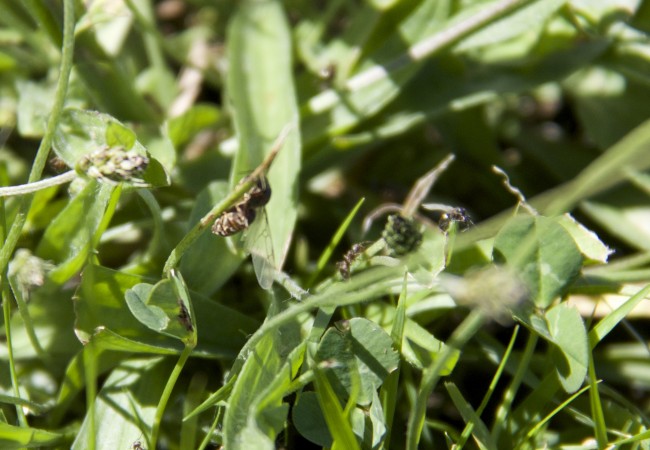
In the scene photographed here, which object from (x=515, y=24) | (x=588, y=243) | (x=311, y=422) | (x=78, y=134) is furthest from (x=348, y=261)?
(x=515, y=24)

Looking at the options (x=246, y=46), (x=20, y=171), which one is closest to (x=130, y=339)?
(x=20, y=171)

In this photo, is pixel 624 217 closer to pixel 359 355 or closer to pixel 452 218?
pixel 452 218

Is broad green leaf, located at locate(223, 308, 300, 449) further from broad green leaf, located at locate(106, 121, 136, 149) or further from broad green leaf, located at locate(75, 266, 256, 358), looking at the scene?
broad green leaf, located at locate(106, 121, 136, 149)

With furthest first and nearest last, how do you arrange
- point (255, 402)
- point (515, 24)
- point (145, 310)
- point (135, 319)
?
1. point (515, 24)
2. point (135, 319)
3. point (145, 310)
4. point (255, 402)

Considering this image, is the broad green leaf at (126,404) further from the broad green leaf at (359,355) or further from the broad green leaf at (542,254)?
the broad green leaf at (542,254)

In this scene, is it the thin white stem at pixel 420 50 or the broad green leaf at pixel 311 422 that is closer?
the broad green leaf at pixel 311 422

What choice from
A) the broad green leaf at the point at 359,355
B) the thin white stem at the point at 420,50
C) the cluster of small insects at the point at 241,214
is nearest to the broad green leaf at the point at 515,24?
the thin white stem at the point at 420,50
